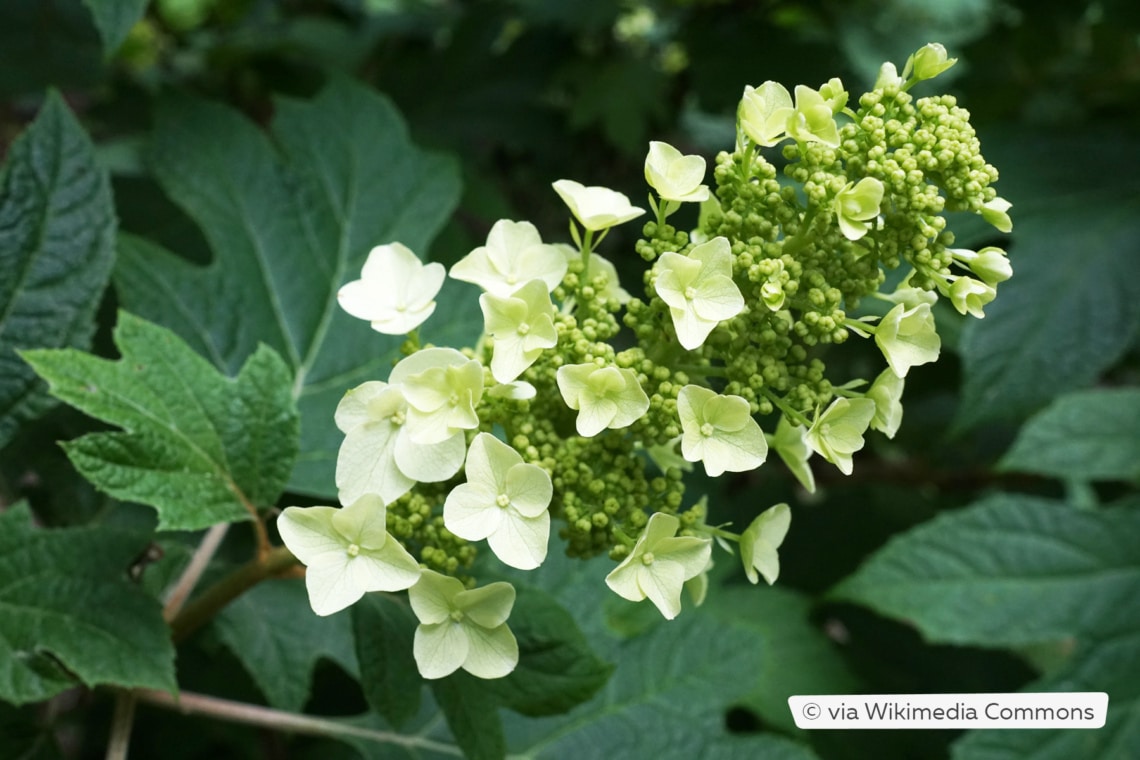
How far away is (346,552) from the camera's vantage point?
758mm

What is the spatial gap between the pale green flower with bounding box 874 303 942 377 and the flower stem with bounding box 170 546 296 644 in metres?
0.51

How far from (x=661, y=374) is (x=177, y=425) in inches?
17.9

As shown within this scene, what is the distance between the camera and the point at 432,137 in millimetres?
2236

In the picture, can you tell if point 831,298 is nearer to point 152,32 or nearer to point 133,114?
point 133,114

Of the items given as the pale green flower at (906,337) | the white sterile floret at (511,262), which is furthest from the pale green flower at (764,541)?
the white sterile floret at (511,262)

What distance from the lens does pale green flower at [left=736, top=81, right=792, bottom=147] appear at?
2.52 ft

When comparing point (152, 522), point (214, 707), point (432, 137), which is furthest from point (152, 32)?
point (214, 707)

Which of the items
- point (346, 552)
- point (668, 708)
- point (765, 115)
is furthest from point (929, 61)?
point (668, 708)

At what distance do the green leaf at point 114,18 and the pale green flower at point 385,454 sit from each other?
0.72 metres

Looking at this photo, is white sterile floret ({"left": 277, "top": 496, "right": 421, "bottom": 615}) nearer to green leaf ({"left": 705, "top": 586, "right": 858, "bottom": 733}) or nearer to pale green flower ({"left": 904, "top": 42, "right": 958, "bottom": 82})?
pale green flower ({"left": 904, "top": 42, "right": 958, "bottom": 82})

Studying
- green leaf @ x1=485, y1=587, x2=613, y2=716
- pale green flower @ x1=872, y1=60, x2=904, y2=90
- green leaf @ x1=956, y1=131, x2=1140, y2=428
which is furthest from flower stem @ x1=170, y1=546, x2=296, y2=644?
green leaf @ x1=956, y1=131, x2=1140, y2=428

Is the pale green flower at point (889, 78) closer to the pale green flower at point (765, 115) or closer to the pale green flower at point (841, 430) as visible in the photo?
the pale green flower at point (765, 115)

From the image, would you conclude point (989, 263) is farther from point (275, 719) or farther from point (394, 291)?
point (275, 719)

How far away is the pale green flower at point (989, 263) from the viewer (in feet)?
2.54
